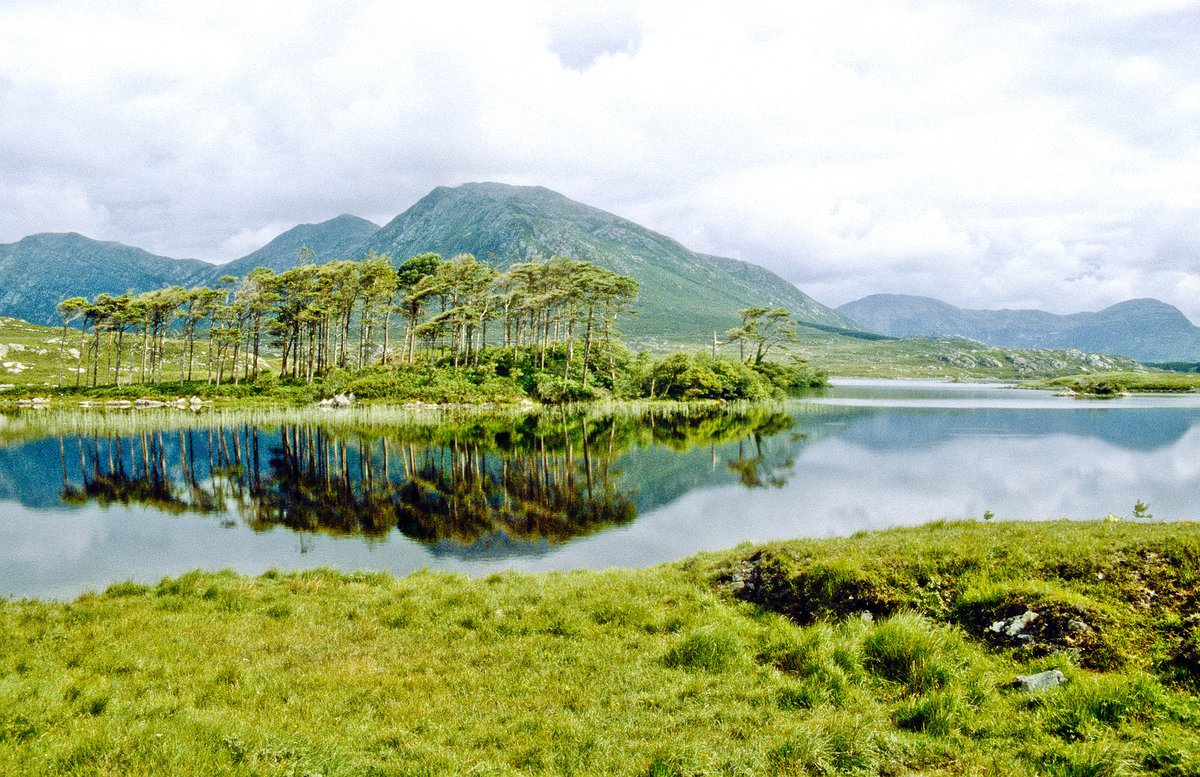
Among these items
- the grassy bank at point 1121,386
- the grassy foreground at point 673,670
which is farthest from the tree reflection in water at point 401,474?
the grassy bank at point 1121,386

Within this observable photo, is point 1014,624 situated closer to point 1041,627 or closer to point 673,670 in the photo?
point 1041,627

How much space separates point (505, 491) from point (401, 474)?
7.07m

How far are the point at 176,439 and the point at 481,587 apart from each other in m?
41.5

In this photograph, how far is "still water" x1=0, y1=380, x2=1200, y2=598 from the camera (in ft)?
58.4

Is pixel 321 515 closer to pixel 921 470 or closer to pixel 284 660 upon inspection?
pixel 284 660

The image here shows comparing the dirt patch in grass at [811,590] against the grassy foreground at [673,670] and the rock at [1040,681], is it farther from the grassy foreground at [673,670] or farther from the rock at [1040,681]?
the rock at [1040,681]

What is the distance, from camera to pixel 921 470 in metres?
31.8

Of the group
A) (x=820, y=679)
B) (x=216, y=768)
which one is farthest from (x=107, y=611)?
(x=820, y=679)

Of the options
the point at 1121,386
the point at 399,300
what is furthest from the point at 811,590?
the point at 1121,386

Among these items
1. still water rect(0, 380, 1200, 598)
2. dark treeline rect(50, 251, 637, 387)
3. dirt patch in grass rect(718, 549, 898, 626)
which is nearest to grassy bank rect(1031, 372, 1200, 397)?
Result: still water rect(0, 380, 1200, 598)

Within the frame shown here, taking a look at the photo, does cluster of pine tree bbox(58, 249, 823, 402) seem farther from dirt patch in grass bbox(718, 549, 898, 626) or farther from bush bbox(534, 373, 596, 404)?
dirt patch in grass bbox(718, 549, 898, 626)

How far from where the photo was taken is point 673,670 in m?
8.22

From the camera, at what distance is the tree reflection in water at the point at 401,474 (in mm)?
21484

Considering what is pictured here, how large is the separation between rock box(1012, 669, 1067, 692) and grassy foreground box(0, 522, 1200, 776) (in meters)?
0.18
